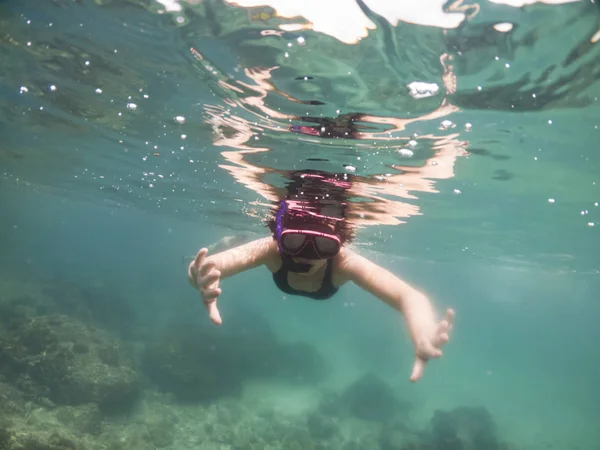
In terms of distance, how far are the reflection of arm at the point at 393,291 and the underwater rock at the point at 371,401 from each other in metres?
22.2

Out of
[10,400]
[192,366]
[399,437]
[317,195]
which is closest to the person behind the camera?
[317,195]

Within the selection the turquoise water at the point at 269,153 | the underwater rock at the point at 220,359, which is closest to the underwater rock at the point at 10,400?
the turquoise water at the point at 269,153

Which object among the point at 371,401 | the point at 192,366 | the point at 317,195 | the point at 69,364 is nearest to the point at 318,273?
the point at 317,195

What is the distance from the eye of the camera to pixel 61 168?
83.4 feet

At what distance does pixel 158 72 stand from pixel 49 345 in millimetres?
16244

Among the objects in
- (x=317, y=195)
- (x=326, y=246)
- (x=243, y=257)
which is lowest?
(x=317, y=195)

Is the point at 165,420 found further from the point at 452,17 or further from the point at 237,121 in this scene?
the point at 452,17

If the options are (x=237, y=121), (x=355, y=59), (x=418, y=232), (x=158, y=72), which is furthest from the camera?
(x=418, y=232)

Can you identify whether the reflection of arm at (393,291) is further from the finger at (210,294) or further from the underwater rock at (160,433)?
the underwater rock at (160,433)

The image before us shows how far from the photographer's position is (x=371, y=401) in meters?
26.8

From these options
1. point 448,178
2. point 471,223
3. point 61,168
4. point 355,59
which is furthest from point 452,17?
point 61,168

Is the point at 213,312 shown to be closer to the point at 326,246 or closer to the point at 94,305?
the point at 326,246

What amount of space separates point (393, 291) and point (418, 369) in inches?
55.1

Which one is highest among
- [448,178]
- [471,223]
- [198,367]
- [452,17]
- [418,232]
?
[452,17]
